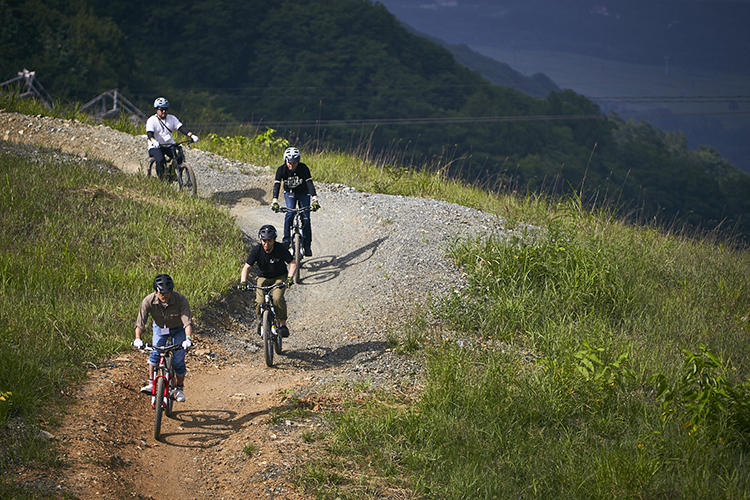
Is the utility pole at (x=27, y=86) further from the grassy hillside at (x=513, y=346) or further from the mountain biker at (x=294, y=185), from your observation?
the mountain biker at (x=294, y=185)

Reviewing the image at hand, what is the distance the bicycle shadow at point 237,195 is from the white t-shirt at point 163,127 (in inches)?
87.6

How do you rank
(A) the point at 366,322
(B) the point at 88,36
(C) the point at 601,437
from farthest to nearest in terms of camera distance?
(B) the point at 88,36 → (A) the point at 366,322 → (C) the point at 601,437

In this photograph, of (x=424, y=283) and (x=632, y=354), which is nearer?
(x=632, y=354)

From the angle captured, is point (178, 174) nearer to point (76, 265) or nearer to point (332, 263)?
point (332, 263)

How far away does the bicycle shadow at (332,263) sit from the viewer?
12445mm

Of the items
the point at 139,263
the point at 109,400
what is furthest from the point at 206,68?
the point at 109,400

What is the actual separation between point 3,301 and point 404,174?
1121 centimetres

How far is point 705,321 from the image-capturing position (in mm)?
10664

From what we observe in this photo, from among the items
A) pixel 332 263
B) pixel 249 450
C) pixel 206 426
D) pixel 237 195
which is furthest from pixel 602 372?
pixel 237 195

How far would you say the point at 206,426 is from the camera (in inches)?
287

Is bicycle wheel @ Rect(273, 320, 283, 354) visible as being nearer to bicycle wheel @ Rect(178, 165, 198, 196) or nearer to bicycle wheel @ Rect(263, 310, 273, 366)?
bicycle wheel @ Rect(263, 310, 273, 366)

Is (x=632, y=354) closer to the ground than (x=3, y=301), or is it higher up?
higher up

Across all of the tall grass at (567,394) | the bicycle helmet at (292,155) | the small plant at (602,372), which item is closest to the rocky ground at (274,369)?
the tall grass at (567,394)

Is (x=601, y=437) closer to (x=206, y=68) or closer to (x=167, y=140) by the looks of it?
(x=167, y=140)
